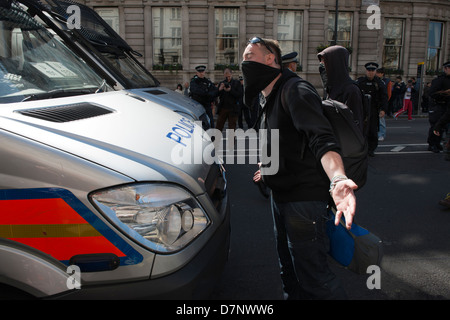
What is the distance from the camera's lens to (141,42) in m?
21.3

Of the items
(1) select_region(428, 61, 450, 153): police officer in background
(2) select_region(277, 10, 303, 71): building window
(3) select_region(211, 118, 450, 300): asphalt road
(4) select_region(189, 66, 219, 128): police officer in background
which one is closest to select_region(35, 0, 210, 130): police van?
(3) select_region(211, 118, 450, 300): asphalt road

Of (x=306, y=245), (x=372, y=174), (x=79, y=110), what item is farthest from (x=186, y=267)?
(x=372, y=174)

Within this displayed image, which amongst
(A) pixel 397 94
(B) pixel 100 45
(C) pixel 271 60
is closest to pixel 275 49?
(C) pixel 271 60

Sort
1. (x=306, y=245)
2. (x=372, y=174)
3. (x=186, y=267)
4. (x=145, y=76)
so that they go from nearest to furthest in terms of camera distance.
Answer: (x=186, y=267) → (x=306, y=245) → (x=145, y=76) → (x=372, y=174)

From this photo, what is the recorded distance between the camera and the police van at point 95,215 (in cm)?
145

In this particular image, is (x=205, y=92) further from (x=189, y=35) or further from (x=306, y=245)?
(x=189, y=35)

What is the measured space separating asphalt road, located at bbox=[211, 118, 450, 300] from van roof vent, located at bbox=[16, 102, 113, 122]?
1.59 meters

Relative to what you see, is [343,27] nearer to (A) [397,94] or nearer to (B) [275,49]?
(A) [397,94]

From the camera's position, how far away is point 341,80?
4238 mm

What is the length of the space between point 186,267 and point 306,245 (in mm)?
713

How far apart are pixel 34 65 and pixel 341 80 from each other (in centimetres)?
323

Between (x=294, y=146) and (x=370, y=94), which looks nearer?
(x=294, y=146)

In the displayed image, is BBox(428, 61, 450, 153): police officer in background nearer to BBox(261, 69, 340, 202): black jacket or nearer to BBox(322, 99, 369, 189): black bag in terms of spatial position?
BBox(322, 99, 369, 189): black bag

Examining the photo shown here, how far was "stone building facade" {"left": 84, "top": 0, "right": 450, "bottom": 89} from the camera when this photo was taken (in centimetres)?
2109
